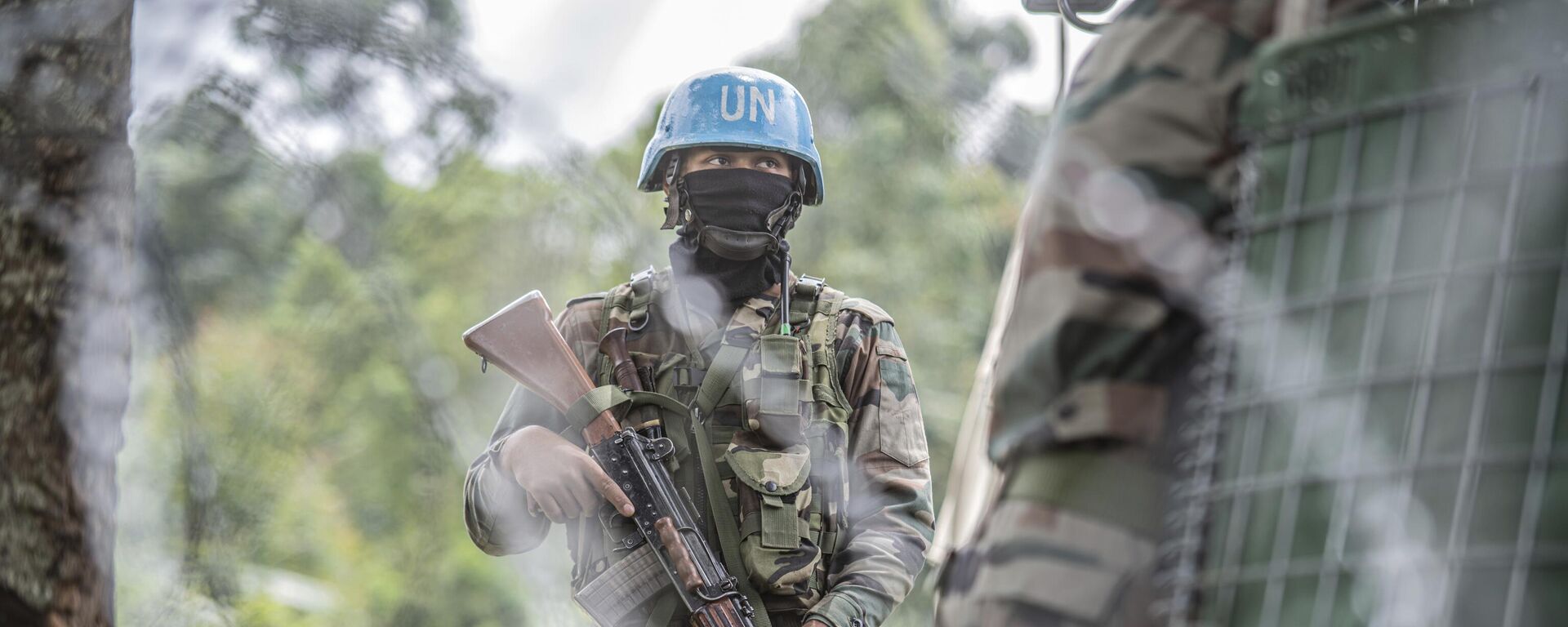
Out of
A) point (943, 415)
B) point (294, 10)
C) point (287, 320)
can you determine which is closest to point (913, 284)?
point (943, 415)

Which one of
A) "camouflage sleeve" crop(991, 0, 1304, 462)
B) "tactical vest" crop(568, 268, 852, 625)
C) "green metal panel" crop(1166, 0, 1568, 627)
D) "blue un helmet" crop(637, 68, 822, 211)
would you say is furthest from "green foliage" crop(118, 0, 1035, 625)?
"green metal panel" crop(1166, 0, 1568, 627)

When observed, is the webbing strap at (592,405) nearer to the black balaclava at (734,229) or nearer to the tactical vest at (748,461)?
the tactical vest at (748,461)

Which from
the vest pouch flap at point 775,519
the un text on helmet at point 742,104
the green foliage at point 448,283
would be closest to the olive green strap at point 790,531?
the vest pouch flap at point 775,519

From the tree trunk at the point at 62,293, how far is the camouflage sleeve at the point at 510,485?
→ 69 centimetres

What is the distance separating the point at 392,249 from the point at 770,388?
8.55 metres

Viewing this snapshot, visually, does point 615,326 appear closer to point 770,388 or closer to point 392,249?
point 770,388

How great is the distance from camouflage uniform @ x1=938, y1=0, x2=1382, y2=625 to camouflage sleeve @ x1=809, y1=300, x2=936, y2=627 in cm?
139

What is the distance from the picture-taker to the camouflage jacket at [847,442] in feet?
10.0

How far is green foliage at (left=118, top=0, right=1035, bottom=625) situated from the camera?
9.99 m

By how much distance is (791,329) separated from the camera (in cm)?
319

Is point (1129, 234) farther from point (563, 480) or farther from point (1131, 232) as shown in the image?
point (563, 480)

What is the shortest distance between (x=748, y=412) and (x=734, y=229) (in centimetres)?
37

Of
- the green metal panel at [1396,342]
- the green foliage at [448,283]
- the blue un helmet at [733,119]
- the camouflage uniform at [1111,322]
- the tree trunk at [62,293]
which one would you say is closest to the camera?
the green metal panel at [1396,342]

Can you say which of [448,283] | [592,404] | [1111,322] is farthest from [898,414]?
[448,283]
